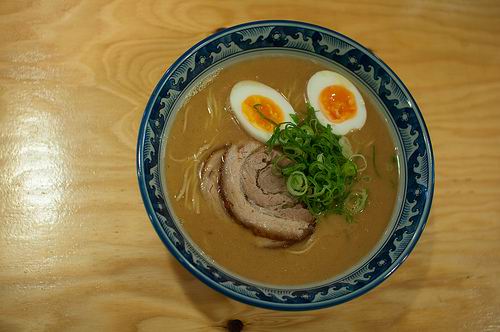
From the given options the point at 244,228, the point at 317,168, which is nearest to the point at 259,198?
the point at 244,228

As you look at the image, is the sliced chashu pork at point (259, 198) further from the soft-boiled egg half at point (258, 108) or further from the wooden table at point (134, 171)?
the wooden table at point (134, 171)

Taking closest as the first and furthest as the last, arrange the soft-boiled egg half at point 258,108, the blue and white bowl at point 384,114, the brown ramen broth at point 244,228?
the blue and white bowl at point 384,114 → the brown ramen broth at point 244,228 → the soft-boiled egg half at point 258,108

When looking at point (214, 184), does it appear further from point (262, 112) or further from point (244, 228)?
point (262, 112)

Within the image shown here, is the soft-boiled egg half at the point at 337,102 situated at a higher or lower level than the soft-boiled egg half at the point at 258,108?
higher

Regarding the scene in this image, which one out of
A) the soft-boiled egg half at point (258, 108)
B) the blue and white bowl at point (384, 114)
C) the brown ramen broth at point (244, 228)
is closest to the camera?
the blue and white bowl at point (384, 114)

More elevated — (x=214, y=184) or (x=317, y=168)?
(x=317, y=168)

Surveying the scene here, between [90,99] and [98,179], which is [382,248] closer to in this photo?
[98,179]

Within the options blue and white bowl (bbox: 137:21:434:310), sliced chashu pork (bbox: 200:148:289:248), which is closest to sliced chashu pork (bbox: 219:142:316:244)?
sliced chashu pork (bbox: 200:148:289:248)

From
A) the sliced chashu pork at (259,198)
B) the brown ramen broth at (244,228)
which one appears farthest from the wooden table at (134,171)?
the sliced chashu pork at (259,198)
